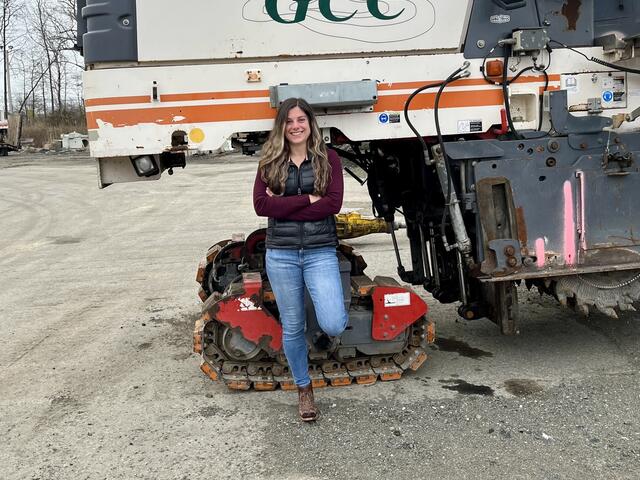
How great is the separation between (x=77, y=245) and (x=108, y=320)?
450 cm

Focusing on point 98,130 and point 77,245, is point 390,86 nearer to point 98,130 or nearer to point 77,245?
point 98,130

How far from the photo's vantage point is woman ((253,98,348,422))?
378cm

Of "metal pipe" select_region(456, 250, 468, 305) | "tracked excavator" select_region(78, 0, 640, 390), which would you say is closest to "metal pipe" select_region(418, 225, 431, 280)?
"metal pipe" select_region(456, 250, 468, 305)

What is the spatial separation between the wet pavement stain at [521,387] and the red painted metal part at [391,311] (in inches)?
28.3

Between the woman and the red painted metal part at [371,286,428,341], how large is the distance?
57cm

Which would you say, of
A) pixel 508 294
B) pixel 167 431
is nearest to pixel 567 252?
pixel 508 294

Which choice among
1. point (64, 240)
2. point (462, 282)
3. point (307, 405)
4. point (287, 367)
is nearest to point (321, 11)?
point (462, 282)

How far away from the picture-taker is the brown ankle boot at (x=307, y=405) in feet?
12.8

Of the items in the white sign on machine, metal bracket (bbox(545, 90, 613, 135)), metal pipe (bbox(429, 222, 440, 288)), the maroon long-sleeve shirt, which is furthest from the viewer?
metal pipe (bbox(429, 222, 440, 288))

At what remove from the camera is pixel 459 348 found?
5.11m

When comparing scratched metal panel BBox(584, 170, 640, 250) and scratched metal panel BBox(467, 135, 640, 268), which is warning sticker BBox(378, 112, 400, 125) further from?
scratched metal panel BBox(584, 170, 640, 250)

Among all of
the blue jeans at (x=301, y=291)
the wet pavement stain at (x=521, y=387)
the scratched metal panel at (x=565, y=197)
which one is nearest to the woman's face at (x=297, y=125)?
the blue jeans at (x=301, y=291)

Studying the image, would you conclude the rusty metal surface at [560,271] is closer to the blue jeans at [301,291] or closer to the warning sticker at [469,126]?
the warning sticker at [469,126]

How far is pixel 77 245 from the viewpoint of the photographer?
33.4ft
